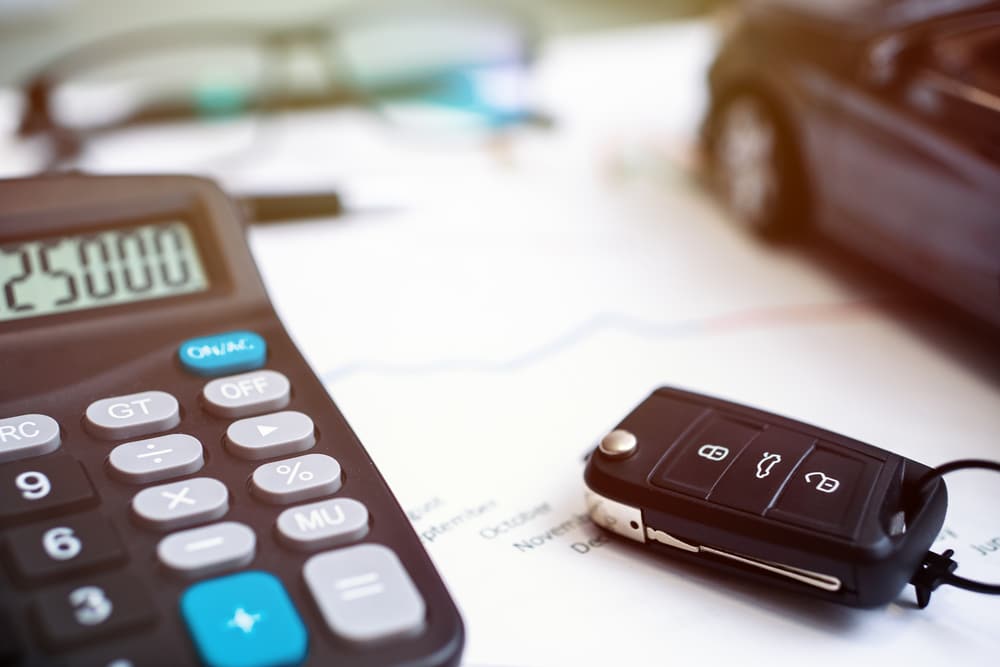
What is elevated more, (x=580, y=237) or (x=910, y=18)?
(x=910, y=18)

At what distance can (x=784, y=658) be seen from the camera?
272 mm

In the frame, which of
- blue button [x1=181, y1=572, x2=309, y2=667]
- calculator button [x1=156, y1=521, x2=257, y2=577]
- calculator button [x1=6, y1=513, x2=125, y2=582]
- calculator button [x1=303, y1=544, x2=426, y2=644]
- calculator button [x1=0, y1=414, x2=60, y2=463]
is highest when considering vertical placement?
calculator button [x1=0, y1=414, x2=60, y2=463]

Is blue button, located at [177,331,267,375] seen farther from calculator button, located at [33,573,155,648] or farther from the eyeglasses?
the eyeglasses

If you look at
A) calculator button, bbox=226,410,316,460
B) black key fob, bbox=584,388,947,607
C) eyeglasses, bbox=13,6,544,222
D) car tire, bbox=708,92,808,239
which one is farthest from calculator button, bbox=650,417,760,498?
eyeglasses, bbox=13,6,544,222

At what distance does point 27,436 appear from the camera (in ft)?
0.96

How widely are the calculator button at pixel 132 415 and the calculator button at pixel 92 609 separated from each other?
6 centimetres

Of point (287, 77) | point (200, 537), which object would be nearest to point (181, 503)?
point (200, 537)

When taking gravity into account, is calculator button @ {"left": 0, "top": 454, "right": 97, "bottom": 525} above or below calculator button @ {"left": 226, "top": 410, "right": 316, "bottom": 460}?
above

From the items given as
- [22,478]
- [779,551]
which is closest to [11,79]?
[22,478]

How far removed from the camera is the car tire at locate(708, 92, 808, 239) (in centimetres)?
51

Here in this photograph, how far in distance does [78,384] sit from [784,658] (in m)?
0.23

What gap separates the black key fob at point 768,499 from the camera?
0.27 meters

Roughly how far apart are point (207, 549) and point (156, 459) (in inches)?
1.6

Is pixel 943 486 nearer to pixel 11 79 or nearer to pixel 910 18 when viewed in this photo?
pixel 910 18
